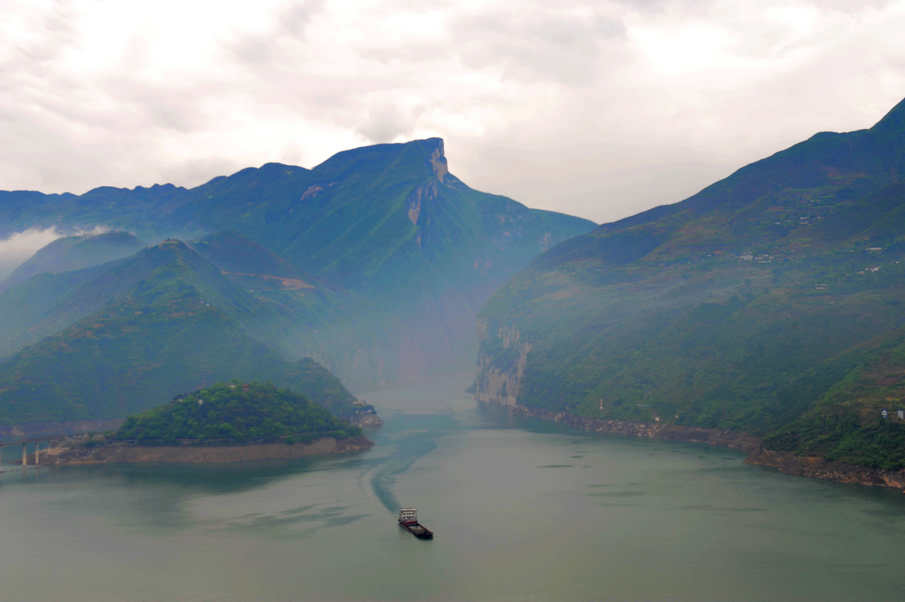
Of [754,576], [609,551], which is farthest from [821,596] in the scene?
[609,551]

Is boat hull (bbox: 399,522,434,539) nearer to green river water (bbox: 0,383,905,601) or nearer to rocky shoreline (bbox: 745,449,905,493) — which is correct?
green river water (bbox: 0,383,905,601)

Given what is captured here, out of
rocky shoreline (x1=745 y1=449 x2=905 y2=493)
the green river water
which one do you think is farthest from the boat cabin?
rocky shoreline (x1=745 y1=449 x2=905 y2=493)

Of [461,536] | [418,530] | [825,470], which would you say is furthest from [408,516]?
[825,470]

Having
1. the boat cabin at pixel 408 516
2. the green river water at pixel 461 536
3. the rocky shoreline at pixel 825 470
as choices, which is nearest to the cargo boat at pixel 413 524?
the boat cabin at pixel 408 516

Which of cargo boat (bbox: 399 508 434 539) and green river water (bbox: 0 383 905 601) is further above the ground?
cargo boat (bbox: 399 508 434 539)

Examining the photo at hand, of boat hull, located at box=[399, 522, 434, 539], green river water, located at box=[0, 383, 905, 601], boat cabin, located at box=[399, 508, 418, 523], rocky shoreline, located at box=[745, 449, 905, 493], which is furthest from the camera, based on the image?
rocky shoreline, located at box=[745, 449, 905, 493]

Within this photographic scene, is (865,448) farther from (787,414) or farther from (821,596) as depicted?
(821,596)

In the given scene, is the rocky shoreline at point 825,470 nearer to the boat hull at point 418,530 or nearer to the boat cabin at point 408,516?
the boat cabin at point 408,516
